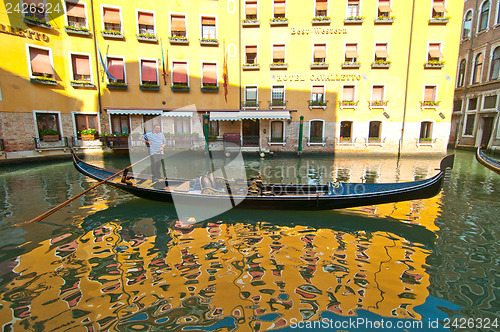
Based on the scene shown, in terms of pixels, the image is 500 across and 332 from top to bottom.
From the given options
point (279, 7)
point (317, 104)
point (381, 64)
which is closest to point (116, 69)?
point (279, 7)

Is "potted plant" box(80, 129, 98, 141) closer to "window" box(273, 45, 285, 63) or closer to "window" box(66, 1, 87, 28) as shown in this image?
"window" box(66, 1, 87, 28)

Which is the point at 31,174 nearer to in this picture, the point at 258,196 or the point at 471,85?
the point at 258,196

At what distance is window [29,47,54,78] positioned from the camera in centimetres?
1070

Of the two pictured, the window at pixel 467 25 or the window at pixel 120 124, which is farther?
the window at pixel 467 25

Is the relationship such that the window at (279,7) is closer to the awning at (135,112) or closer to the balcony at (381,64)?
the balcony at (381,64)

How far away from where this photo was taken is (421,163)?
11.5m

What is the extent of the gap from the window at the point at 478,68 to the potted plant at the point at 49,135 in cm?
2438

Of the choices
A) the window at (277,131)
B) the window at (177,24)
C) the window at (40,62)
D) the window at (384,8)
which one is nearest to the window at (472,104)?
the window at (384,8)

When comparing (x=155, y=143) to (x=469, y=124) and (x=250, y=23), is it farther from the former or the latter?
(x=469, y=124)

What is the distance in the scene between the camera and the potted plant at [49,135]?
431 inches

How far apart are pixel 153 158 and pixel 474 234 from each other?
6426 millimetres

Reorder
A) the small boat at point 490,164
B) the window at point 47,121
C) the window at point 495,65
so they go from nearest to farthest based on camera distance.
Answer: the small boat at point 490,164
the window at point 47,121
the window at point 495,65

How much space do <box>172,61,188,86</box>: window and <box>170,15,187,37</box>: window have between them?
4.84 ft

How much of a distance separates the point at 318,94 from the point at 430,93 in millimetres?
5954
